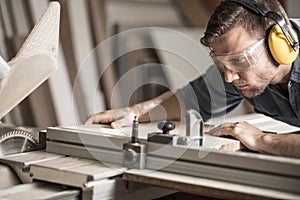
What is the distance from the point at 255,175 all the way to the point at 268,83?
73 cm

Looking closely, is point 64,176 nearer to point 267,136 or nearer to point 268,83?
point 267,136

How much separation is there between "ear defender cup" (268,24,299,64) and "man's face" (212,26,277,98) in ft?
0.14

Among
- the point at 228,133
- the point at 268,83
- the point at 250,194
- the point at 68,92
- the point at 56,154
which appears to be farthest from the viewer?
the point at 68,92

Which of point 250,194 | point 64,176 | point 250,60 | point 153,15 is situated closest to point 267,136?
point 250,60

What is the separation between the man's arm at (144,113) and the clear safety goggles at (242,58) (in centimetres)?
24

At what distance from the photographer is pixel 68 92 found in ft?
9.85

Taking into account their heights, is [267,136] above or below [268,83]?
below

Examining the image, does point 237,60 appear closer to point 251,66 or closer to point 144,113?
point 251,66

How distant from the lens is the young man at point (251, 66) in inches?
59.8

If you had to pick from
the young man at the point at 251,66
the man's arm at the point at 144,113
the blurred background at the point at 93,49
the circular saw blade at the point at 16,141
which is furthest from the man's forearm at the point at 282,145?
the blurred background at the point at 93,49

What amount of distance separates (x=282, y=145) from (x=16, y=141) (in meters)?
0.71

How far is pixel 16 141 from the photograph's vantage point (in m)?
1.46

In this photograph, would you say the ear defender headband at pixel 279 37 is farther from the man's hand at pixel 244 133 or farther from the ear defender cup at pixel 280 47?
the man's hand at pixel 244 133

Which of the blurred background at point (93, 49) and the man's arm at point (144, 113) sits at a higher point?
the blurred background at point (93, 49)
